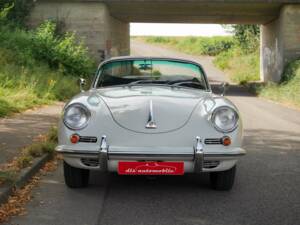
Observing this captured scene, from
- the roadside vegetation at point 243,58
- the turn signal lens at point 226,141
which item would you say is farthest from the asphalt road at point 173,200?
the roadside vegetation at point 243,58

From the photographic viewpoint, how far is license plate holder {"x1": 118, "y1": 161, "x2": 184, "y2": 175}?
206 inches

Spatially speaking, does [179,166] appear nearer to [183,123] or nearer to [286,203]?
[183,123]

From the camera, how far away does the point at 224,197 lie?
18.3 ft

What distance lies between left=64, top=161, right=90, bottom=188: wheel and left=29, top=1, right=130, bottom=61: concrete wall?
19.1m

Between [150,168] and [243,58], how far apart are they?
4086cm

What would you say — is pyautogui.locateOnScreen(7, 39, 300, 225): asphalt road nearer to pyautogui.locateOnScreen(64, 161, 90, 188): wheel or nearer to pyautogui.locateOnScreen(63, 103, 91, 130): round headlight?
pyautogui.locateOnScreen(64, 161, 90, 188): wheel

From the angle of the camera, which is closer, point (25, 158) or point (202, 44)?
point (25, 158)

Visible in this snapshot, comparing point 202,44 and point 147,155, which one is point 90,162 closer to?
point 147,155

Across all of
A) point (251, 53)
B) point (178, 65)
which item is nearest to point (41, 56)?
point (178, 65)

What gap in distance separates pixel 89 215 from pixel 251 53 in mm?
42497

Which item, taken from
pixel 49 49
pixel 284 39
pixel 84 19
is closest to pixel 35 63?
pixel 49 49

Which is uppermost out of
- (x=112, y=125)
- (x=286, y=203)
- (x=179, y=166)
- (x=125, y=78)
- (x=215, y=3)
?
(x=215, y=3)

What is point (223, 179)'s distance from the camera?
5.75 meters

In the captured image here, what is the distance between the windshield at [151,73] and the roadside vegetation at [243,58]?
42.7ft
